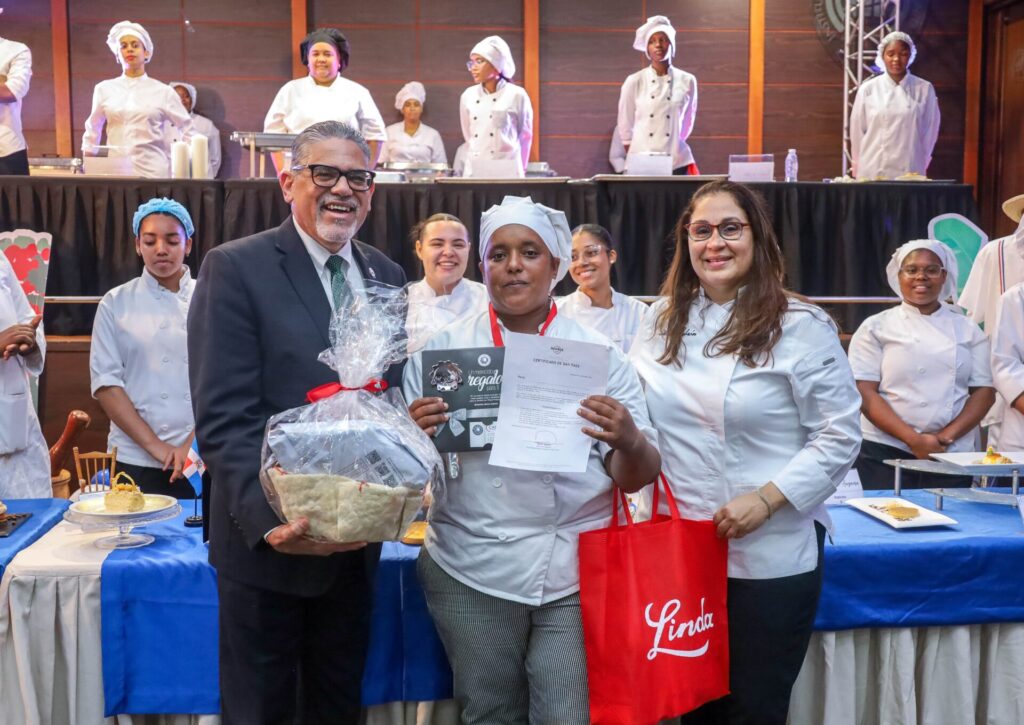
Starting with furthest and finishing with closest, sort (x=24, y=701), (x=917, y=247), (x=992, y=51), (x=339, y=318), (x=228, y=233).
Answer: (x=992, y=51), (x=228, y=233), (x=917, y=247), (x=24, y=701), (x=339, y=318)

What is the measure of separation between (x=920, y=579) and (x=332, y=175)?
5.21 feet

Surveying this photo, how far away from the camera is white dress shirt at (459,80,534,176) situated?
648cm

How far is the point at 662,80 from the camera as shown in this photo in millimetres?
6949

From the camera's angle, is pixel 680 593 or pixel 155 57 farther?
pixel 155 57

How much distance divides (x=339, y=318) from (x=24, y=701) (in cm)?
116

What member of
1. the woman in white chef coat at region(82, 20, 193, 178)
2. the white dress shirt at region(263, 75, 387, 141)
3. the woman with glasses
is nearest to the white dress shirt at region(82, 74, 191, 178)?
the woman in white chef coat at region(82, 20, 193, 178)

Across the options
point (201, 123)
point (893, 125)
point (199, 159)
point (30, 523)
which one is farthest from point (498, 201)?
point (201, 123)

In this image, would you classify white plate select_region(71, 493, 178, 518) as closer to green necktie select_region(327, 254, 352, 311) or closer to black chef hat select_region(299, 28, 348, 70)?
green necktie select_region(327, 254, 352, 311)

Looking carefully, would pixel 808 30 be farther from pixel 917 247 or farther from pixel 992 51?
pixel 917 247

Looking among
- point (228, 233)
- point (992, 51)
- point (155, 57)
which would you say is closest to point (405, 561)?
point (228, 233)

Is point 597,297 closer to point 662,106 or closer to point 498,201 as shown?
point 498,201

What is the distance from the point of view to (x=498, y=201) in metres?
5.07

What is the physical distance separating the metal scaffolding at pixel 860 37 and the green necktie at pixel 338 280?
22.5 ft

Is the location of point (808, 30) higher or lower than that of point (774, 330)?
higher
